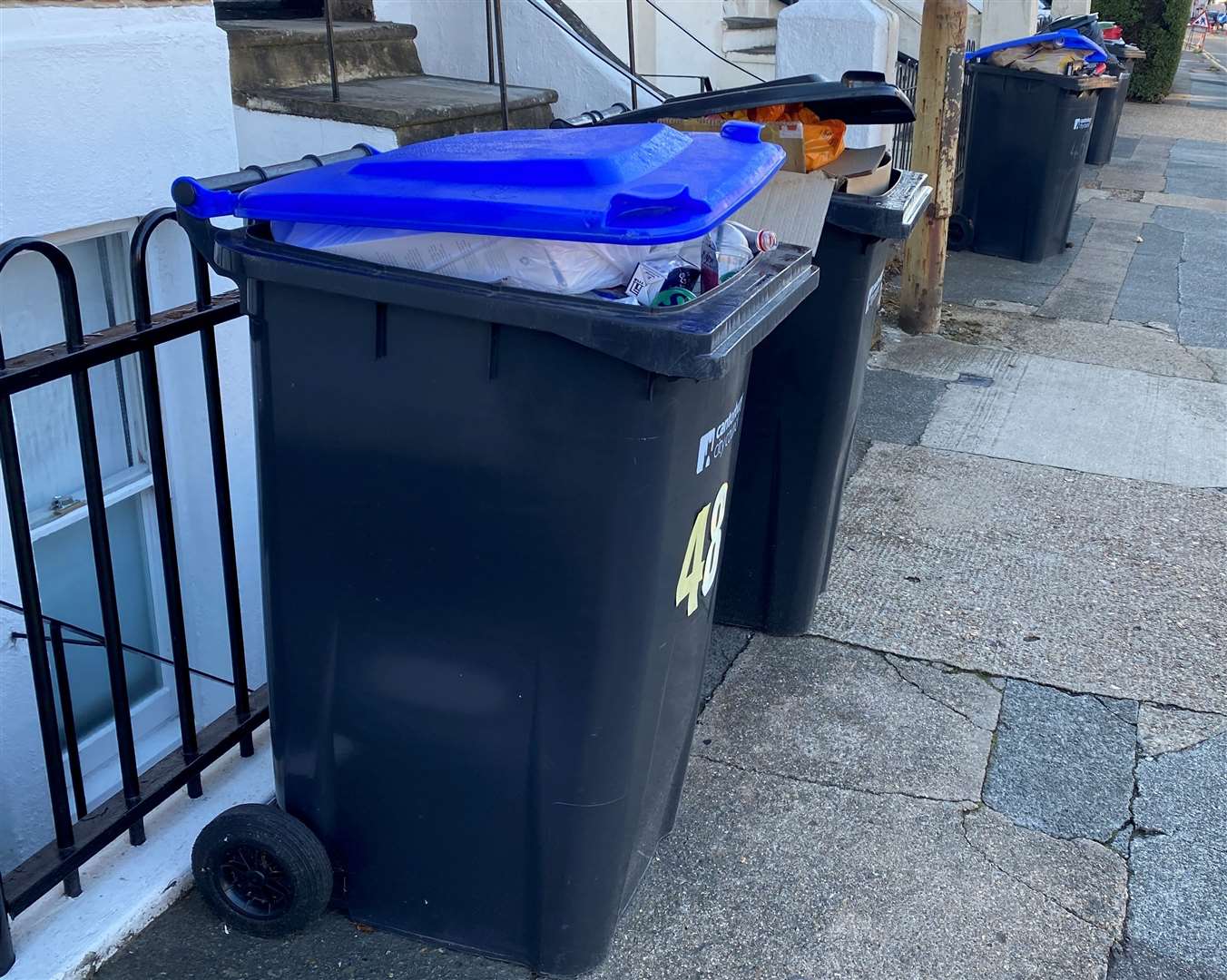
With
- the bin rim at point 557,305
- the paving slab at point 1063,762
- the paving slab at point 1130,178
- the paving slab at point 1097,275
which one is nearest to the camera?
the bin rim at point 557,305

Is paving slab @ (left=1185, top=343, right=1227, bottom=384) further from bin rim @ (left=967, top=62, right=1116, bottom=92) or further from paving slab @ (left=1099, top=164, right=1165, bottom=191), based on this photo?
paving slab @ (left=1099, top=164, right=1165, bottom=191)

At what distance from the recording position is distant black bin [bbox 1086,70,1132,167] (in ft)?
38.9

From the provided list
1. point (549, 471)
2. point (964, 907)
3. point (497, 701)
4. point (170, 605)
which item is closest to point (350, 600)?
point (497, 701)

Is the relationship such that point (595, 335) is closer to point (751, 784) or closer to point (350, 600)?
point (350, 600)

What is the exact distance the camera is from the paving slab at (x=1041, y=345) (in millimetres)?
6586

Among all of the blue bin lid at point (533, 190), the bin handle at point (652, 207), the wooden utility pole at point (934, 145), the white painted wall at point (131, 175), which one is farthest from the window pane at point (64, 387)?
the wooden utility pole at point (934, 145)

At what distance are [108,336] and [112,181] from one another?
2.86 feet

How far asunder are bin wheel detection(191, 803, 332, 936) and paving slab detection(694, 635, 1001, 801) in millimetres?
1207

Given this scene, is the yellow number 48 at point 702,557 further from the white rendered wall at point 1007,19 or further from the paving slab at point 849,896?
the white rendered wall at point 1007,19

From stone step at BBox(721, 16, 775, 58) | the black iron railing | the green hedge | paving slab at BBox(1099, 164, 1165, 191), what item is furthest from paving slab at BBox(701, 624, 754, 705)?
the green hedge

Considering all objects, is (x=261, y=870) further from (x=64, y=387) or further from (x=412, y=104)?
(x=412, y=104)

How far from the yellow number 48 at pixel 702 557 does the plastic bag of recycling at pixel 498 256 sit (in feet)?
1.64

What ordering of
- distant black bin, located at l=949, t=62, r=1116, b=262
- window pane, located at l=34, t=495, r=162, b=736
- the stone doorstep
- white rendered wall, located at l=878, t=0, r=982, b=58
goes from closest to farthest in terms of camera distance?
the stone doorstep < window pane, located at l=34, t=495, r=162, b=736 < distant black bin, located at l=949, t=62, r=1116, b=262 < white rendered wall, located at l=878, t=0, r=982, b=58

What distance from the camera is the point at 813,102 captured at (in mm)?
3047
